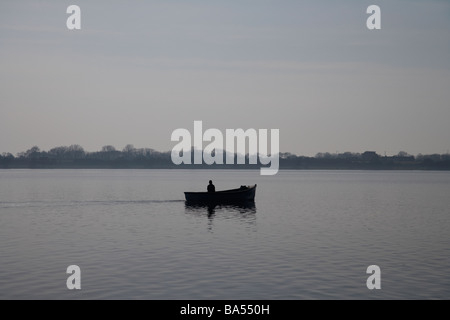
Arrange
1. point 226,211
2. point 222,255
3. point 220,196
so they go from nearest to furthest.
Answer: point 222,255
point 226,211
point 220,196

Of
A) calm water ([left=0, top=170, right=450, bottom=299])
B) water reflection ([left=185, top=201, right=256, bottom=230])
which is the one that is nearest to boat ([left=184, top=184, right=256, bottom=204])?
water reflection ([left=185, top=201, right=256, bottom=230])

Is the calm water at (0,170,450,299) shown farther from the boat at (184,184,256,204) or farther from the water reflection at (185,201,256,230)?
the boat at (184,184,256,204)

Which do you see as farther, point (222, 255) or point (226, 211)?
point (226, 211)

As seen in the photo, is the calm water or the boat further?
Answer: the boat

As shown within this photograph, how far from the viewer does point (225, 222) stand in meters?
43.7

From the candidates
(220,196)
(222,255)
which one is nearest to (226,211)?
(220,196)

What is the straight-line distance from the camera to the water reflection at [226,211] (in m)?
47.1

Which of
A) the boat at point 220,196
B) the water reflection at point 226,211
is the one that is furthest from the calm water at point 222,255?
the boat at point 220,196

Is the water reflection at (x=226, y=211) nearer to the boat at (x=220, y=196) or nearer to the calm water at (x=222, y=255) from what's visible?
the calm water at (x=222, y=255)

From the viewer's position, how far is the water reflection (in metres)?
47.1

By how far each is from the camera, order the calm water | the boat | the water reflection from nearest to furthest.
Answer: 1. the calm water
2. the water reflection
3. the boat

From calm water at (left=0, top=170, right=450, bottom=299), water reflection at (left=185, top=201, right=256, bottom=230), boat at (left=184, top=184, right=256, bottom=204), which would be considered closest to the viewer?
calm water at (left=0, top=170, right=450, bottom=299)

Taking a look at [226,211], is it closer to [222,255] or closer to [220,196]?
[220,196]

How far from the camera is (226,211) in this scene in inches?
2147
